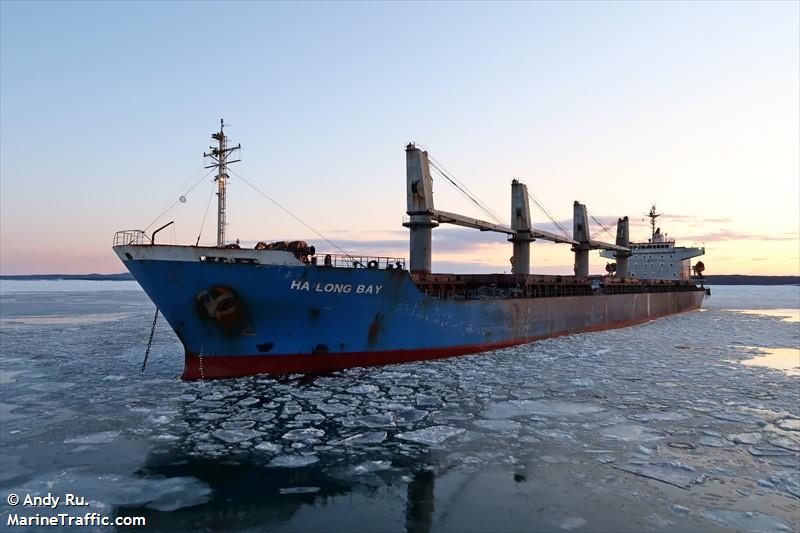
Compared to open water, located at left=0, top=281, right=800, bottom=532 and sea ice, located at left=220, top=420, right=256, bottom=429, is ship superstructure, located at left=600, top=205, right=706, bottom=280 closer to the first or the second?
open water, located at left=0, top=281, right=800, bottom=532

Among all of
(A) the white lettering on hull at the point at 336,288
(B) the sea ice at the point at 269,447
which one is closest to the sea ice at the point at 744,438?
(B) the sea ice at the point at 269,447

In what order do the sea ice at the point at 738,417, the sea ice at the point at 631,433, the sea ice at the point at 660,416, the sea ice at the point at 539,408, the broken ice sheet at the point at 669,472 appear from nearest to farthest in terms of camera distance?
1. the broken ice sheet at the point at 669,472
2. the sea ice at the point at 631,433
3. the sea ice at the point at 738,417
4. the sea ice at the point at 660,416
5. the sea ice at the point at 539,408

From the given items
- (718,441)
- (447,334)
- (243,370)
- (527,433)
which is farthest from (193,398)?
(718,441)

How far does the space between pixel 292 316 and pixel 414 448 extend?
7.22 m

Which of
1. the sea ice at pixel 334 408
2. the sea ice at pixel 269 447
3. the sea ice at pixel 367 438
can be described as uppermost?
the sea ice at pixel 269 447

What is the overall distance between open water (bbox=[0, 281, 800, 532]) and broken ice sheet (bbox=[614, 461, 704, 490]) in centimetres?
4

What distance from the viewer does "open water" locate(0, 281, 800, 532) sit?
19.2ft

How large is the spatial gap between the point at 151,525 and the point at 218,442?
278cm

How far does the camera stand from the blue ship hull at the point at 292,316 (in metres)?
13.2

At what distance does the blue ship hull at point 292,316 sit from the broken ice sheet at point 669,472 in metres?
9.38

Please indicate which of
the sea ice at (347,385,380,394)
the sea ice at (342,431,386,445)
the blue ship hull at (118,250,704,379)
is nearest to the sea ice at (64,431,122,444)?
the sea ice at (342,431,386,445)

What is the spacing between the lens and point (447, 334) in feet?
59.4

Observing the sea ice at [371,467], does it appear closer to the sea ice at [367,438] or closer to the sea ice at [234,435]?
the sea ice at [367,438]

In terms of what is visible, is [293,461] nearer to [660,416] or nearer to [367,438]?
[367,438]
